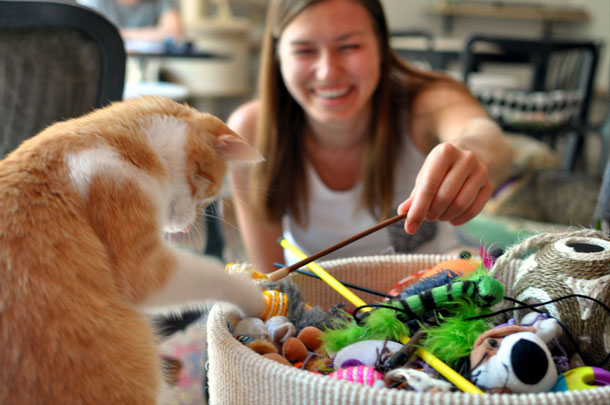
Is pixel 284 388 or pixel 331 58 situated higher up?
pixel 331 58

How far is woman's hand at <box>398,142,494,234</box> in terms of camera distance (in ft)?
1.75

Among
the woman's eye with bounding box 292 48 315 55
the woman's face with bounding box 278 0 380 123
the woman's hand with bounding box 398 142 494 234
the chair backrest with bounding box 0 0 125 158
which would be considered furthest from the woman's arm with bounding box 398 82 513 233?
the chair backrest with bounding box 0 0 125 158

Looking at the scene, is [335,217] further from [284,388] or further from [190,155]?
[284,388]

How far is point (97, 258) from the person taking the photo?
16.2 inches

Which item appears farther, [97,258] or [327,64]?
[327,64]

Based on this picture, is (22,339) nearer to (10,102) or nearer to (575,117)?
(10,102)

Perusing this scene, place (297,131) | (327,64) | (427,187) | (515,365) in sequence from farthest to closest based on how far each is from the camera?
(297,131)
(327,64)
(427,187)
(515,365)

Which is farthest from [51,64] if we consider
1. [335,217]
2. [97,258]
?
[335,217]

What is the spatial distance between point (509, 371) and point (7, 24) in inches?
26.8

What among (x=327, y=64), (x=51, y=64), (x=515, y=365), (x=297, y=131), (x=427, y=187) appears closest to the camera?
(x=515, y=365)

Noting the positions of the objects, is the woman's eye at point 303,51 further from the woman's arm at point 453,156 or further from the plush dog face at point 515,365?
the plush dog face at point 515,365

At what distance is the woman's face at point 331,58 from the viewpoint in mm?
939

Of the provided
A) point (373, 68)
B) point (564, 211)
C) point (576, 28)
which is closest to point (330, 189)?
point (373, 68)

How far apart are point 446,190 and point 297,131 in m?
0.64
